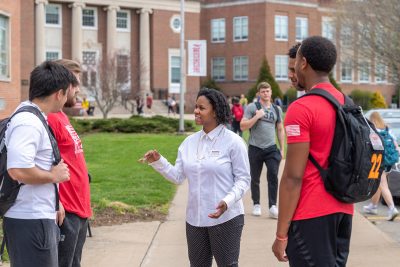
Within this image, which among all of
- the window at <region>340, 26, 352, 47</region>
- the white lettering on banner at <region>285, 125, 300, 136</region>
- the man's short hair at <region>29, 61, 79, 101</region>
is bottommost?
the white lettering on banner at <region>285, 125, 300, 136</region>

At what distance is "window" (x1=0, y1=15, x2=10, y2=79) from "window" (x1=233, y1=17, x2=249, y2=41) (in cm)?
4335

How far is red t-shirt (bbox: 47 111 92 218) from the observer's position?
4730 millimetres

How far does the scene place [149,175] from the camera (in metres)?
14.6

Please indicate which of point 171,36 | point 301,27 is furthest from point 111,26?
point 301,27

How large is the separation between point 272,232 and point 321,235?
17.2 ft

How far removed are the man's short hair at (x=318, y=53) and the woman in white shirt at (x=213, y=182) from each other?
1.47m

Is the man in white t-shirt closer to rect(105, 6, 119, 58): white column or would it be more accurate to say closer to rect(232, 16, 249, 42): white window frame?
rect(105, 6, 119, 58): white column

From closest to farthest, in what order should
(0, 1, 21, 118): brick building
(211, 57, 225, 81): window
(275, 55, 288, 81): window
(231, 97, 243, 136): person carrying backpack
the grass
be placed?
the grass → (0, 1, 21, 118): brick building → (231, 97, 243, 136): person carrying backpack → (275, 55, 288, 81): window → (211, 57, 225, 81): window

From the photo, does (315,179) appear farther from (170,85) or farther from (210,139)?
(170,85)

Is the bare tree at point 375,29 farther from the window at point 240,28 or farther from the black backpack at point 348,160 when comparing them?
the black backpack at point 348,160

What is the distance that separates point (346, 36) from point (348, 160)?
40191 millimetres

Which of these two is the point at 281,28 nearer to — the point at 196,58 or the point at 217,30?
the point at 217,30

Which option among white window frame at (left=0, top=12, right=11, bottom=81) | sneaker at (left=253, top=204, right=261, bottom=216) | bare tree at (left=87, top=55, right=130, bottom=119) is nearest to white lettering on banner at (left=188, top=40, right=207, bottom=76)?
white window frame at (left=0, top=12, right=11, bottom=81)

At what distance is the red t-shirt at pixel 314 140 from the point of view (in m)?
3.65
